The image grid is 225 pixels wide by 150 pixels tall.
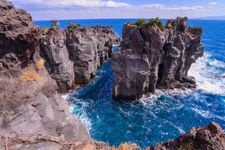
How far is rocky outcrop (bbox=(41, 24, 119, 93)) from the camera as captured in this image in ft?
244

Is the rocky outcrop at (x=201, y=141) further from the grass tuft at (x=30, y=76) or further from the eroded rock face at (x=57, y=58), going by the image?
the eroded rock face at (x=57, y=58)

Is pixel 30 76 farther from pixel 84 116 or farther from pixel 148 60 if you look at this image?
pixel 148 60

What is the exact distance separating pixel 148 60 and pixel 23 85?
174 feet

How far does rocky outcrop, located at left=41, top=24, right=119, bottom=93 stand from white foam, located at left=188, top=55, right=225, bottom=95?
1378 inches

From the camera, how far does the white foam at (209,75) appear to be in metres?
83.6

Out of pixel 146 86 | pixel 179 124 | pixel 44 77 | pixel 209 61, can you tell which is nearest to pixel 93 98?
pixel 146 86

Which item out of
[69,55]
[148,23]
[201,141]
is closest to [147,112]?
[148,23]

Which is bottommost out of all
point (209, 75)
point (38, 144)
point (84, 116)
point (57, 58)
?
point (84, 116)

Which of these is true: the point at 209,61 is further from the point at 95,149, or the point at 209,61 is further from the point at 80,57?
the point at 95,149

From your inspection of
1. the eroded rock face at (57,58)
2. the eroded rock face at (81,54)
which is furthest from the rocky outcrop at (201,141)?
the eroded rock face at (81,54)

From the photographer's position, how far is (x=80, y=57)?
86188mm

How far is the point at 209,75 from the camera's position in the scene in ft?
323

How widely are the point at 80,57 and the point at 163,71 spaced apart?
83.2 feet

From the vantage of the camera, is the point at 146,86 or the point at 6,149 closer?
the point at 6,149
